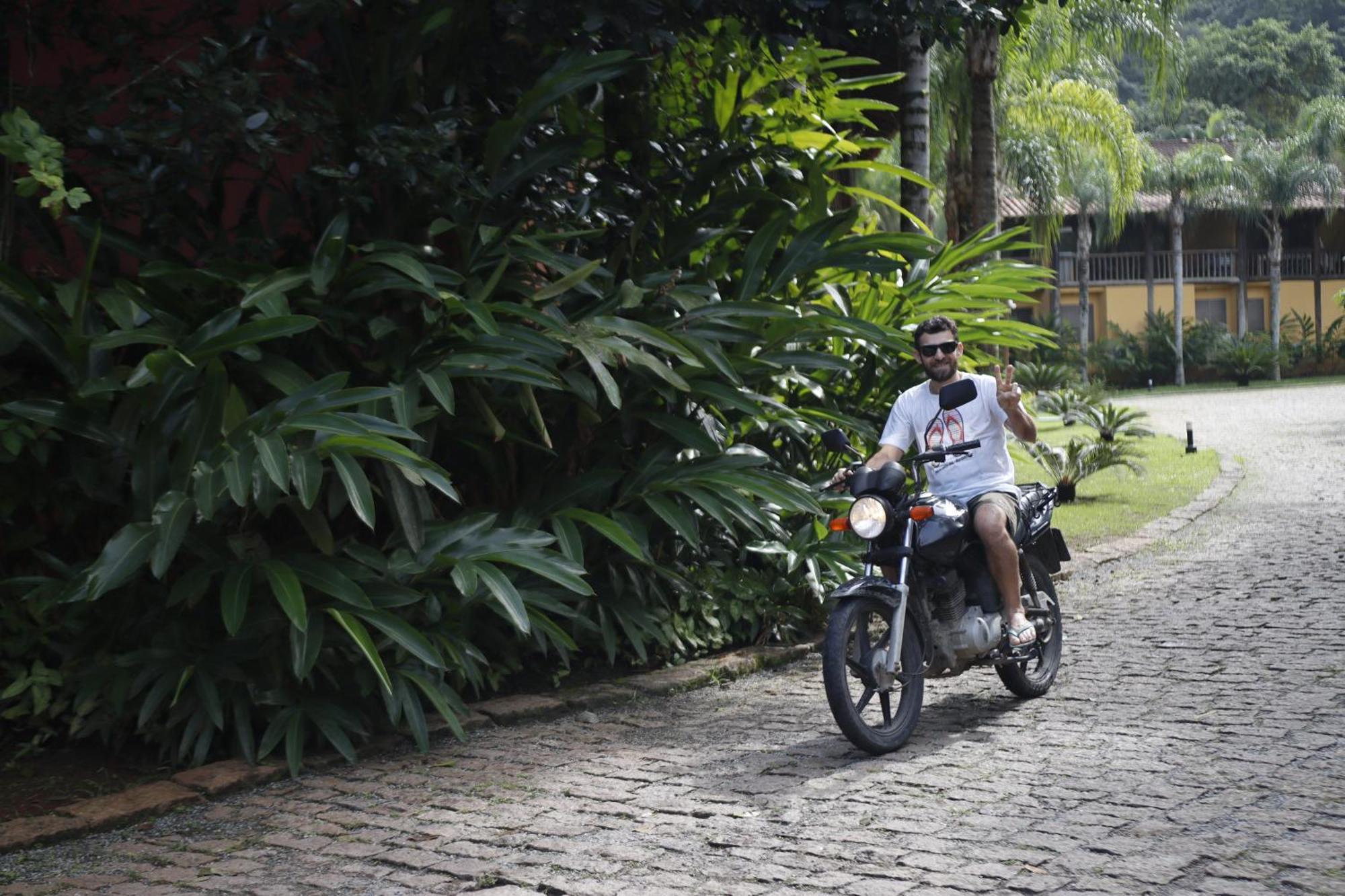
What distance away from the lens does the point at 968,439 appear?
248 inches

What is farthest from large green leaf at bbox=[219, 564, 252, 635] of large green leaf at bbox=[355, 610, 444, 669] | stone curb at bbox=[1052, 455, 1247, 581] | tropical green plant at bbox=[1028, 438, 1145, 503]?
tropical green plant at bbox=[1028, 438, 1145, 503]

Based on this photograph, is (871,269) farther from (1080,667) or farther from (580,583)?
(580,583)

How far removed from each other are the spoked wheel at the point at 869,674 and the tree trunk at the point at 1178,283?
150 feet

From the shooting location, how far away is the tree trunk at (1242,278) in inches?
2212

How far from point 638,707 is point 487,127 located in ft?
9.26

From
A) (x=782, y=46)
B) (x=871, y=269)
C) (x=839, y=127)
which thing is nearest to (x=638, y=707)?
(x=871, y=269)

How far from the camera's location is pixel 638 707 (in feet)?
21.9

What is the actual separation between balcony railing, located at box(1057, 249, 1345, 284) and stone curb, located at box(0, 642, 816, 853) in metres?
Answer: 50.7

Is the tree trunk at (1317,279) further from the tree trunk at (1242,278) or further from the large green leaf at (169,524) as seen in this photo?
the large green leaf at (169,524)

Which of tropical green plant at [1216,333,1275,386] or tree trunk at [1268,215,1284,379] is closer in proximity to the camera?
tropical green plant at [1216,333,1275,386]

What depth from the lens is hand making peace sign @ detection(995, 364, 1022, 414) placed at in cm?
599

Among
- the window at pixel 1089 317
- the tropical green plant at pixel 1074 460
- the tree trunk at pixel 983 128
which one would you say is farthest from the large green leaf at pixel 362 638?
the window at pixel 1089 317

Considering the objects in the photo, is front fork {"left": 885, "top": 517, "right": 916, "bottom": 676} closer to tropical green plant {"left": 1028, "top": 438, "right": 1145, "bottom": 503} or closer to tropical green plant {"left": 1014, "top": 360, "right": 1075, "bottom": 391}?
tropical green plant {"left": 1028, "top": 438, "right": 1145, "bottom": 503}

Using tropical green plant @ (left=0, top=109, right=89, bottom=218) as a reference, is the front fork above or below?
below
